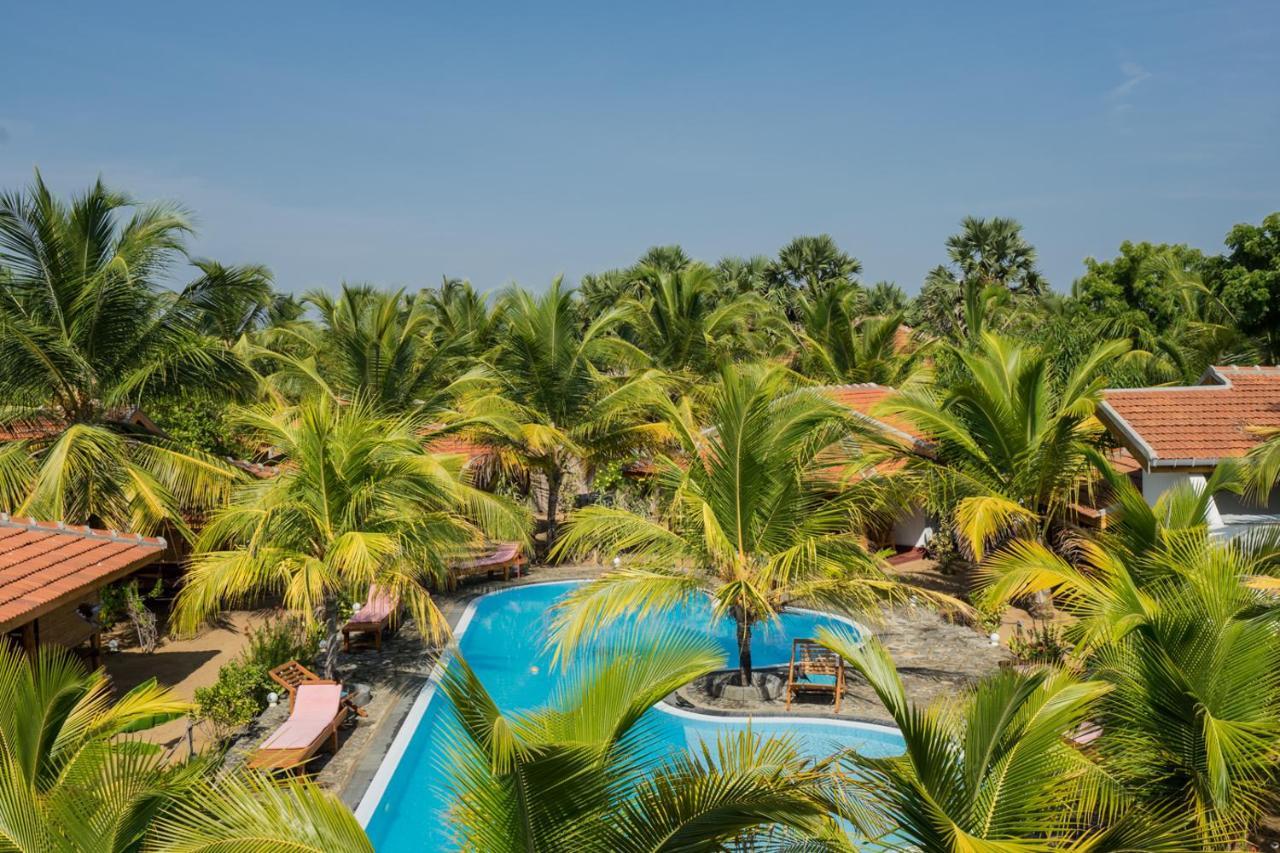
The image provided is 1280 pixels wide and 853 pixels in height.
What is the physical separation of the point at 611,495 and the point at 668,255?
1785cm

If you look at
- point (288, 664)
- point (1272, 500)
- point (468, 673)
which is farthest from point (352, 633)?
point (1272, 500)

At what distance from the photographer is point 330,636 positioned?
11.0 m

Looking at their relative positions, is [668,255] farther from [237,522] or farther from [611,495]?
[237,522]

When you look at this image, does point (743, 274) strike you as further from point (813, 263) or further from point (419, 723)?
point (419, 723)

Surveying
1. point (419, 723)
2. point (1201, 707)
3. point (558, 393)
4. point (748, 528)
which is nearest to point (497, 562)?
point (558, 393)

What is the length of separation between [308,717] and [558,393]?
937 cm

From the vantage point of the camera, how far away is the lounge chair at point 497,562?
683 inches

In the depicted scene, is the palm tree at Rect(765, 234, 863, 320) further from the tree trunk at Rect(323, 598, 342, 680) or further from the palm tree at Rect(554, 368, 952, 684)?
the tree trunk at Rect(323, 598, 342, 680)

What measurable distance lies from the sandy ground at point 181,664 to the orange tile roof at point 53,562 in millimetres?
1881

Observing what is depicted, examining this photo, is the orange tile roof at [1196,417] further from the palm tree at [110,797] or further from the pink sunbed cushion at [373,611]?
the palm tree at [110,797]

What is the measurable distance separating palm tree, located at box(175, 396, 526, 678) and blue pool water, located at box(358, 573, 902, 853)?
1572 mm

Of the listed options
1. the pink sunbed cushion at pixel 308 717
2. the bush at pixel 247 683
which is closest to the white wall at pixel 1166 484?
the pink sunbed cushion at pixel 308 717

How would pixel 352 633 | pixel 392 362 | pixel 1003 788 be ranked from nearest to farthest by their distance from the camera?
pixel 1003 788 < pixel 352 633 < pixel 392 362

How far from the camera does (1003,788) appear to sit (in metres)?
4.52
